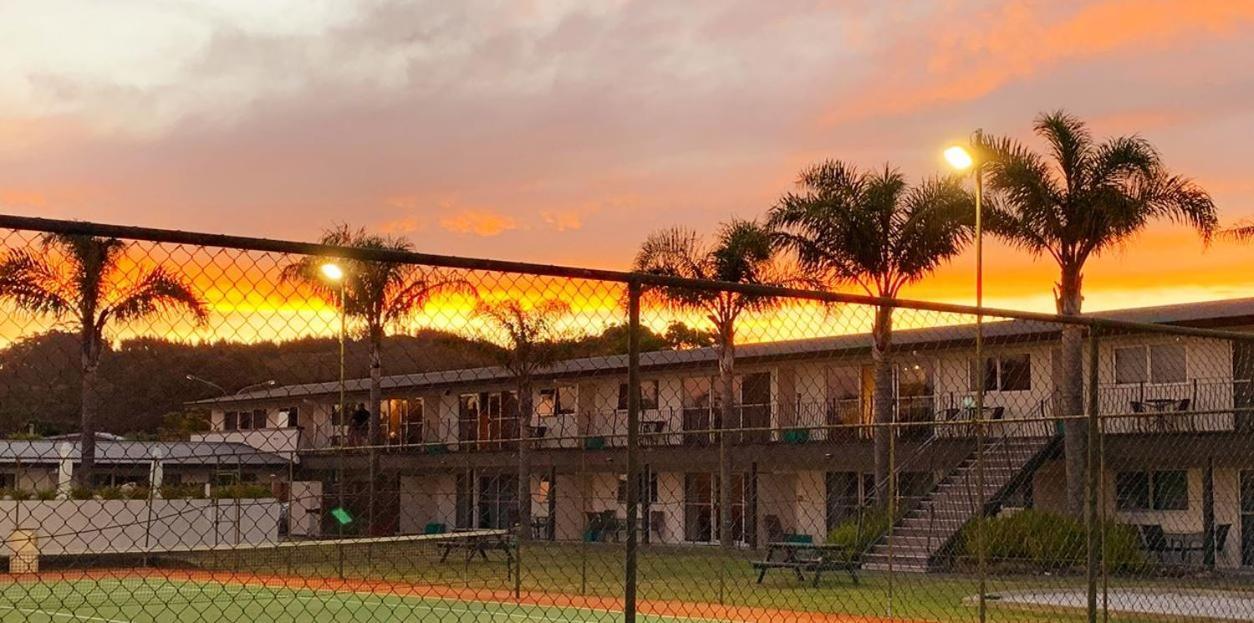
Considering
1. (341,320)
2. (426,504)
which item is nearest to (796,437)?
(426,504)

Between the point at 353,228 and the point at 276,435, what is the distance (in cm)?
935

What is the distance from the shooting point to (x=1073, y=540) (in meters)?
30.9

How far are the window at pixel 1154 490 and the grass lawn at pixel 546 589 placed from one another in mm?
6930

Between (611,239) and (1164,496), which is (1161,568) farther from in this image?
(611,239)

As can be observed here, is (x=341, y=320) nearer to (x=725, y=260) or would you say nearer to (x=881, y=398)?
(x=881, y=398)

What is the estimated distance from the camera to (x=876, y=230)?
127 feet

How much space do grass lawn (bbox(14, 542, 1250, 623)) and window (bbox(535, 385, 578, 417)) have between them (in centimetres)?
1785

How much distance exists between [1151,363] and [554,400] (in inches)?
844

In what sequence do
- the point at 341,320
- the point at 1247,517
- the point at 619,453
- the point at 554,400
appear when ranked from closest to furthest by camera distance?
1. the point at 341,320
2. the point at 1247,517
3. the point at 619,453
4. the point at 554,400

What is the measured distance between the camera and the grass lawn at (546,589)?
2205 cm

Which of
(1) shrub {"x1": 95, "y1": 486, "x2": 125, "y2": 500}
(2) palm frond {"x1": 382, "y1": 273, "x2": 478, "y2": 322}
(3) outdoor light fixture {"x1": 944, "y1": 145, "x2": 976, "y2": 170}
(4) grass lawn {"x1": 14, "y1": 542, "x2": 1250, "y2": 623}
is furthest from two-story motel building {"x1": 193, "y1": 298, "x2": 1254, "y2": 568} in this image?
(2) palm frond {"x1": 382, "y1": 273, "x2": 478, "y2": 322}

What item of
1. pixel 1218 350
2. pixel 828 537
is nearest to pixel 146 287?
pixel 828 537

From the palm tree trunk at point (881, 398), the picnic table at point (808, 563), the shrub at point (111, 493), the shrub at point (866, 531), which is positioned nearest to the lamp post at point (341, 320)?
the shrub at point (111, 493)

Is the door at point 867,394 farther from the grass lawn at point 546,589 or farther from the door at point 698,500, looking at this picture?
the grass lawn at point 546,589
